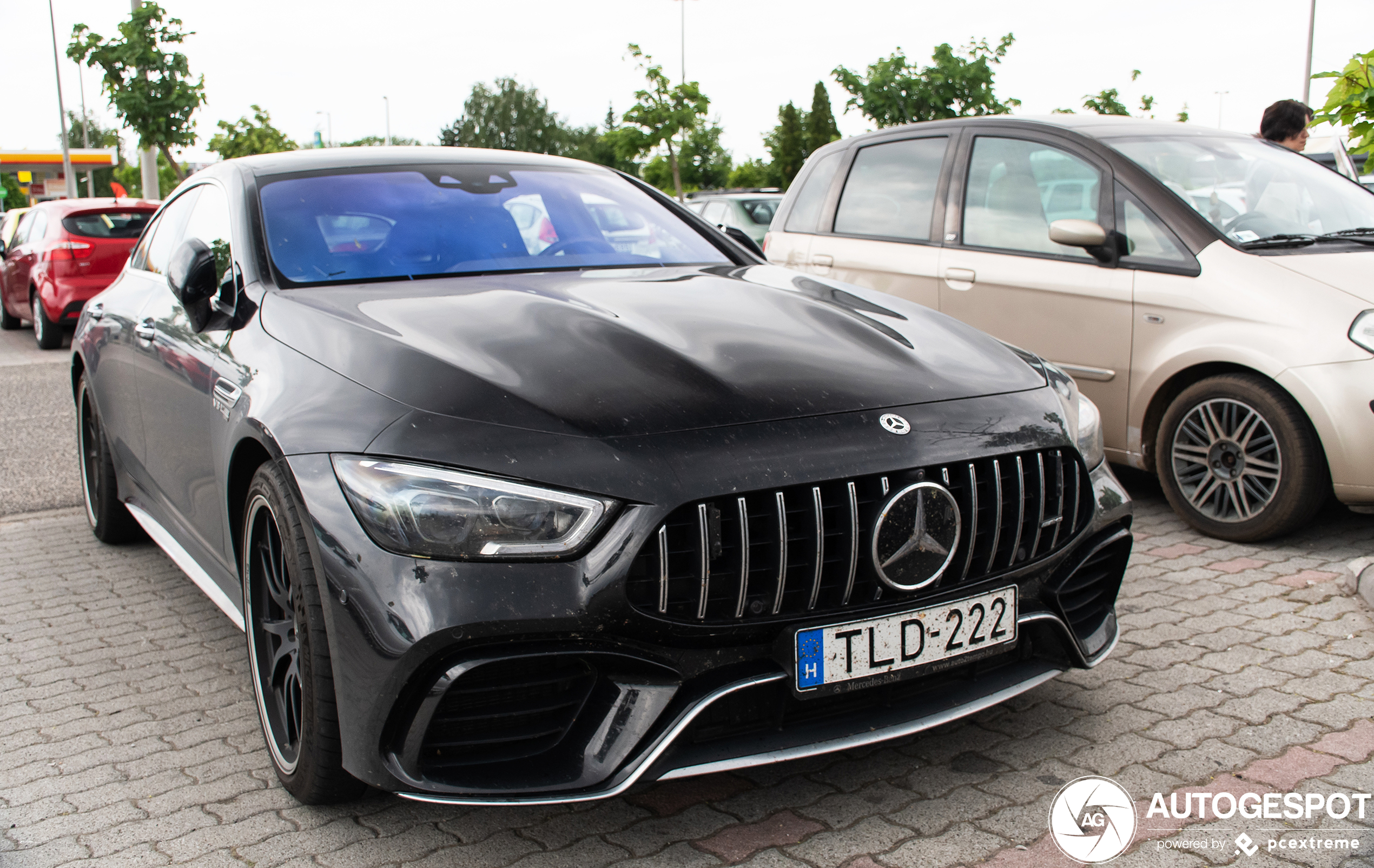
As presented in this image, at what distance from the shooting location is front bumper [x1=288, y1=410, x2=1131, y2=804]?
2.21 m

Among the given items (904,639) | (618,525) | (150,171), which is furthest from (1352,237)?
(150,171)

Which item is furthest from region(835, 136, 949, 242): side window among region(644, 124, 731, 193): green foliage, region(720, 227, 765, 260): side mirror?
region(644, 124, 731, 193): green foliage

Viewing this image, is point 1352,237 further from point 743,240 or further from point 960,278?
point 743,240

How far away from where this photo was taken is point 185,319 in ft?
11.5

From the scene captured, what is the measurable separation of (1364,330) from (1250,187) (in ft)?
3.59

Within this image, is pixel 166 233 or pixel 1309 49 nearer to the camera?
pixel 166 233

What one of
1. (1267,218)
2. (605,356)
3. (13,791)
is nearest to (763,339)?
(605,356)

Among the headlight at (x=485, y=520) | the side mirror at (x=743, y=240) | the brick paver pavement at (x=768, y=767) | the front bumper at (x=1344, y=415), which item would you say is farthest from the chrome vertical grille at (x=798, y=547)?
the front bumper at (x=1344, y=415)

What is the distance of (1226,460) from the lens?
4.69 meters

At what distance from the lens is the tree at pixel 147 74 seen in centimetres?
1791

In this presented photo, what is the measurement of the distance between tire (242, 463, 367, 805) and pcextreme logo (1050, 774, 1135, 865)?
5.06ft

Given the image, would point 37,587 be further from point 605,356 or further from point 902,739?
point 902,739

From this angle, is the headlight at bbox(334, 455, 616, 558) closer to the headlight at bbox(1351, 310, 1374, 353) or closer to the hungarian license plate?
the hungarian license plate

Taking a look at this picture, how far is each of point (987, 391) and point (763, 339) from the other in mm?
539
